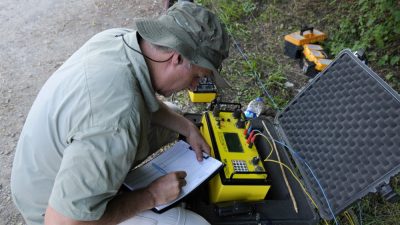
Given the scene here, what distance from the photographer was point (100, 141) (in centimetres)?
121

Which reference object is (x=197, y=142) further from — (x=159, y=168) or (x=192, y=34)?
(x=192, y=34)

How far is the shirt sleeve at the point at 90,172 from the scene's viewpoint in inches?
46.4

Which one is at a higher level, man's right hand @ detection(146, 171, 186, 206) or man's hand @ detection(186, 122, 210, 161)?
man's right hand @ detection(146, 171, 186, 206)

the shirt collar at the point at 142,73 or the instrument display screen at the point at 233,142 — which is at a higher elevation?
the shirt collar at the point at 142,73

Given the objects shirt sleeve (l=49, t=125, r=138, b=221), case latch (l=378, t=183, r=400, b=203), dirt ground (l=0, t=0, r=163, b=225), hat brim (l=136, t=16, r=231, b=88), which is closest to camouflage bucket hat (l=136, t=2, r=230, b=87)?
hat brim (l=136, t=16, r=231, b=88)

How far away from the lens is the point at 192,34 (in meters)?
1.40

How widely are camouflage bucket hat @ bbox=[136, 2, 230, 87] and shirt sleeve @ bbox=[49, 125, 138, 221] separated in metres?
0.42

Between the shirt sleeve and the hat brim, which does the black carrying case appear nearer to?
the shirt sleeve

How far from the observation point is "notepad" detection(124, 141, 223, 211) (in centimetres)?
173

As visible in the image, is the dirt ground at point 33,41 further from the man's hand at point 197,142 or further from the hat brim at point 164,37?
the hat brim at point 164,37

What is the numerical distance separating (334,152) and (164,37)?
1.14 metres

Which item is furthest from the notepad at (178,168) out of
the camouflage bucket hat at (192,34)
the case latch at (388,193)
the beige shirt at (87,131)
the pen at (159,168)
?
the case latch at (388,193)

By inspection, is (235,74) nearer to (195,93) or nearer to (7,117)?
(195,93)

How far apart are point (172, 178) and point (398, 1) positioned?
335 cm
